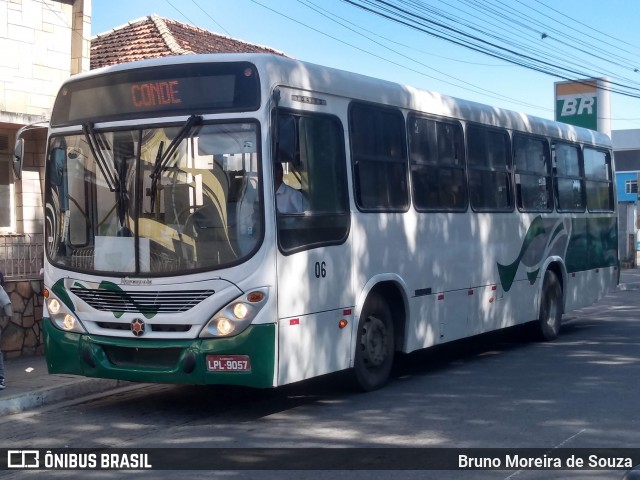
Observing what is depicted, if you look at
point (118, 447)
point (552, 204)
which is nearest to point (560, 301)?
point (552, 204)

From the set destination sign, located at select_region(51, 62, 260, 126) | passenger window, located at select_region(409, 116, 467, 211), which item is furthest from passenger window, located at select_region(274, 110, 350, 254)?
passenger window, located at select_region(409, 116, 467, 211)

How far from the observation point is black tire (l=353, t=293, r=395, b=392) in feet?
31.6

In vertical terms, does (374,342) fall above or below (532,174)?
below

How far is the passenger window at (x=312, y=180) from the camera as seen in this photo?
8.32 m

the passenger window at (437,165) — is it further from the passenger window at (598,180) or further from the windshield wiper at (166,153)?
the passenger window at (598,180)

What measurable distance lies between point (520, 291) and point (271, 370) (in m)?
6.08

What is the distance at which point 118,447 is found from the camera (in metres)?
7.69

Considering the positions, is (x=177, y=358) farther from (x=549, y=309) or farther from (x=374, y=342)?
(x=549, y=309)

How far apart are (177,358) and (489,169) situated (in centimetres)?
578

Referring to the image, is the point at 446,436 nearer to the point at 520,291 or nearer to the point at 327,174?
the point at 327,174

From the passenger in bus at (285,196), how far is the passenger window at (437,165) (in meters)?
2.36

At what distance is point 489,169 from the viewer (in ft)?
40.6

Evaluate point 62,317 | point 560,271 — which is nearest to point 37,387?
point 62,317

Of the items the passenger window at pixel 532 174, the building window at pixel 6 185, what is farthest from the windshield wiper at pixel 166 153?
the passenger window at pixel 532 174
